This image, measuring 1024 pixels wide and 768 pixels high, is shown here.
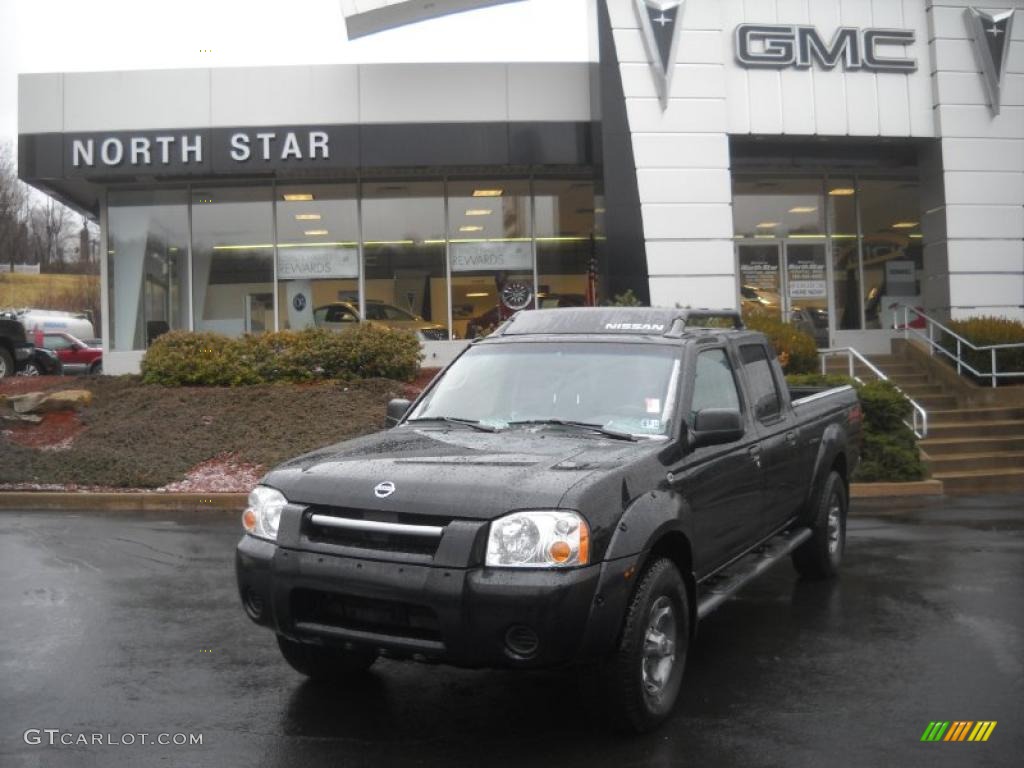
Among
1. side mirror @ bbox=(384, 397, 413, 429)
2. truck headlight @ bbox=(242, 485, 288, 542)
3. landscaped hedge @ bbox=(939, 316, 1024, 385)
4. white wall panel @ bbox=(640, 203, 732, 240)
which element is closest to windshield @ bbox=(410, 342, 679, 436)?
side mirror @ bbox=(384, 397, 413, 429)

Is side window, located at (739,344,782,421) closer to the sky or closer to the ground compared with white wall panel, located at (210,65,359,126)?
closer to the ground

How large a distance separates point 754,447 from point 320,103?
14.4 metres

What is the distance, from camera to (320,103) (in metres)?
18.7

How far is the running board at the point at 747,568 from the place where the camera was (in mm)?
5465

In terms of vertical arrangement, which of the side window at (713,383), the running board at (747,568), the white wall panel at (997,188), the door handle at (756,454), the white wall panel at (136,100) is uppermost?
the white wall panel at (136,100)

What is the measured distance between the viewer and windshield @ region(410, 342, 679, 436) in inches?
217

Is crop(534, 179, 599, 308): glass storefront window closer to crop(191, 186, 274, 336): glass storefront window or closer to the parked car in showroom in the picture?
the parked car in showroom

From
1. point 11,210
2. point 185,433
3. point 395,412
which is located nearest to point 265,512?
point 395,412

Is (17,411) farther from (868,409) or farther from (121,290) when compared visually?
(868,409)

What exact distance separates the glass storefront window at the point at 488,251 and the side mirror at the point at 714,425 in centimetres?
1535

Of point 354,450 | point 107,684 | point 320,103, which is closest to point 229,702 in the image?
point 107,684

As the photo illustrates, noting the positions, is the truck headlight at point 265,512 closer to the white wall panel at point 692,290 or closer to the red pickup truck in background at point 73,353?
the white wall panel at point 692,290

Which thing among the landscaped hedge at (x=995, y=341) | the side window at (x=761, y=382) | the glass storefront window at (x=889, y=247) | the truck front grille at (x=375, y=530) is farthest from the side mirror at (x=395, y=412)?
the glass storefront window at (x=889, y=247)

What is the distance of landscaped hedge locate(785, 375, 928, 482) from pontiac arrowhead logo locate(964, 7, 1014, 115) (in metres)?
8.34
